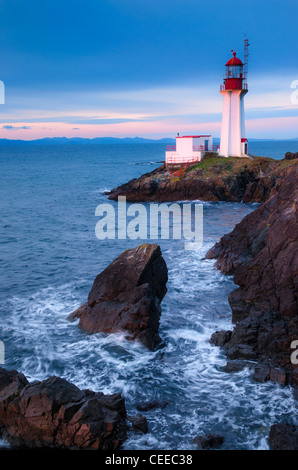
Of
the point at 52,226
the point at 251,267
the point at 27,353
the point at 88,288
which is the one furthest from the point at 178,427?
the point at 52,226

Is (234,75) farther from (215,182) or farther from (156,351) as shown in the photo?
(156,351)

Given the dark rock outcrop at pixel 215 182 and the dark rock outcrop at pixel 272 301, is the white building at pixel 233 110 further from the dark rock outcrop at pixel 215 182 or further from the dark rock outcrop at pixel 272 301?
the dark rock outcrop at pixel 272 301

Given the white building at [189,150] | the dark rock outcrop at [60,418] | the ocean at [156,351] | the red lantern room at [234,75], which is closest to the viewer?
the dark rock outcrop at [60,418]

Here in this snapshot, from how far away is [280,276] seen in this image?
16438 mm

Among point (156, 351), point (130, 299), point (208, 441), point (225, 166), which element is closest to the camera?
point (208, 441)

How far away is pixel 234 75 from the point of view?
176 ft

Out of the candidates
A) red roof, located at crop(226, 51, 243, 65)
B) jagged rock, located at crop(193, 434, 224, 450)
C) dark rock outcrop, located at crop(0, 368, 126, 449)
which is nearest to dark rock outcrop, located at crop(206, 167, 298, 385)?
jagged rock, located at crop(193, 434, 224, 450)

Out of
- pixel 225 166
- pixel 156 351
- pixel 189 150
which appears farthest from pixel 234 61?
pixel 156 351

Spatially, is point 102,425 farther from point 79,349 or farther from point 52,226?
point 52,226

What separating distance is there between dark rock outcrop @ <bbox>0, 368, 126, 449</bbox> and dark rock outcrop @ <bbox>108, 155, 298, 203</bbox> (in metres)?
37.6

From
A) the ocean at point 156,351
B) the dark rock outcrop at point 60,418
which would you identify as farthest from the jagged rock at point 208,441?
the dark rock outcrop at point 60,418

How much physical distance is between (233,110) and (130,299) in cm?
4342

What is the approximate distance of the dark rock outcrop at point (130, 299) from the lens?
1602 centimetres

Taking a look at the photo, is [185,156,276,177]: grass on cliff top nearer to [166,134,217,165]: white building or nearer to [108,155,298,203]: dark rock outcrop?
[108,155,298,203]: dark rock outcrop
